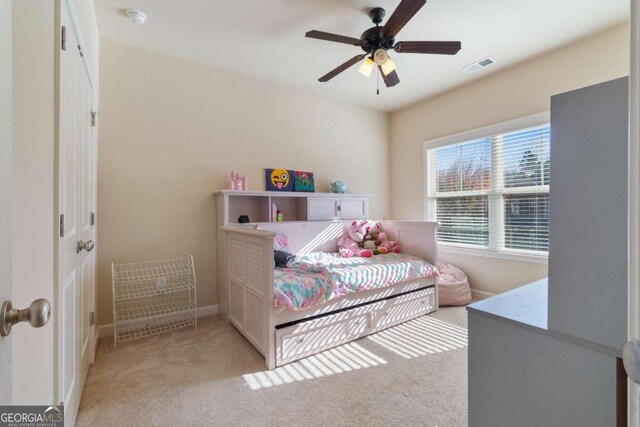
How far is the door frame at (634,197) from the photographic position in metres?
0.36

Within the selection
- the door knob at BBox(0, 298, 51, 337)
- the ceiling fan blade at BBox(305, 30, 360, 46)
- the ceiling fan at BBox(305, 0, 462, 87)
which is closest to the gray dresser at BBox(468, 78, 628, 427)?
the door knob at BBox(0, 298, 51, 337)

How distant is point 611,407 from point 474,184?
127 inches

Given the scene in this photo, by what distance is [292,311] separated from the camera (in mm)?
2002

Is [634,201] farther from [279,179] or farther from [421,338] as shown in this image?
[279,179]

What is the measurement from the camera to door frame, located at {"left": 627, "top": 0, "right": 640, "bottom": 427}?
0.36m

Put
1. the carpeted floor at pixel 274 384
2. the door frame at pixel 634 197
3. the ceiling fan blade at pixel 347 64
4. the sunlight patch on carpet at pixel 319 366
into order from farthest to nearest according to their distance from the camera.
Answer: the ceiling fan blade at pixel 347 64, the sunlight patch on carpet at pixel 319 366, the carpeted floor at pixel 274 384, the door frame at pixel 634 197

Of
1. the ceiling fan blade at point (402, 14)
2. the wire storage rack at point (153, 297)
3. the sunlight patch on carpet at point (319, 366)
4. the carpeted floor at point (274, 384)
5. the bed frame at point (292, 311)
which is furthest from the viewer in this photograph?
the wire storage rack at point (153, 297)

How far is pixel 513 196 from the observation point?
3.16 m

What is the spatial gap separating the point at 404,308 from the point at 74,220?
2.63m

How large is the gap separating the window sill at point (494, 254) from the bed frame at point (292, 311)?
33.0 inches

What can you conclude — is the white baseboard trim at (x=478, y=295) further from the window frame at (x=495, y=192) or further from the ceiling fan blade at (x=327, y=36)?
the ceiling fan blade at (x=327, y=36)

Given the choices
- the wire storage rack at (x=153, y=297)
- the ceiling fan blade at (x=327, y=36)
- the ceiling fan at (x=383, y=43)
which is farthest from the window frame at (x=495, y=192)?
the wire storage rack at (x=153, y=297)

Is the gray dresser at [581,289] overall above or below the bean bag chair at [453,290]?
above

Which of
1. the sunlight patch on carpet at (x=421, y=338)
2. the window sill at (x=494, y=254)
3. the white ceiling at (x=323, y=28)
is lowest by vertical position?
the sunlight patch on carpet at (x=421, y=338)
